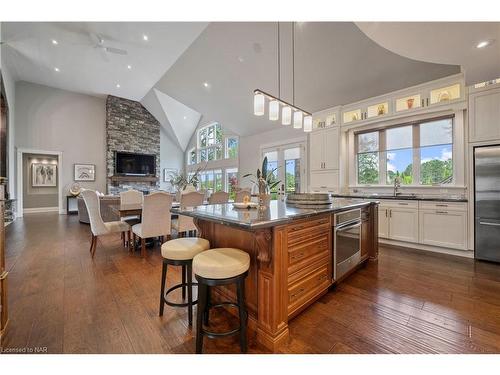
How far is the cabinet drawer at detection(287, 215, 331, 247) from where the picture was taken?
1611 millimetres

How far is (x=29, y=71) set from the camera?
278 inches

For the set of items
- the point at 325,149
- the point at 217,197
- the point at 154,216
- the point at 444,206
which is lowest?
the point at 154,216

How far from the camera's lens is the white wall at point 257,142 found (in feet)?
20.5

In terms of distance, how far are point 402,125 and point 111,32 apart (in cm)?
667

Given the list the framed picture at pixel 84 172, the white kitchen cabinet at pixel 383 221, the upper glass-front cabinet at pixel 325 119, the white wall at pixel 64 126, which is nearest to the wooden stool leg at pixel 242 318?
the white kitchen cabinet at pixel 383 221

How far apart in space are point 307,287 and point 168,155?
10.6m

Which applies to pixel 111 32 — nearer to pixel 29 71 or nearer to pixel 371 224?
pixel 29 71

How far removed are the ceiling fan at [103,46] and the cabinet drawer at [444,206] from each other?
25.0 ft

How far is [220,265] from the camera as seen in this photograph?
1339mm

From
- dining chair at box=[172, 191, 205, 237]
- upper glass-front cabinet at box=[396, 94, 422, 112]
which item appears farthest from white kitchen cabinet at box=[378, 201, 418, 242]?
dining chair at box=[172, 191, 205, 237]

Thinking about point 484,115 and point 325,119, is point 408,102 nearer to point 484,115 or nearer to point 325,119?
point 484,115

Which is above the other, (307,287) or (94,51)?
(94,51)

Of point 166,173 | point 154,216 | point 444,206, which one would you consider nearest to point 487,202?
point 444,206

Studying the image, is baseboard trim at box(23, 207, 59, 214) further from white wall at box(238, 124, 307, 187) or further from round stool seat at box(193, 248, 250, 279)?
round stool seat at box(193, 248, 250, 279)
